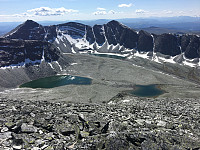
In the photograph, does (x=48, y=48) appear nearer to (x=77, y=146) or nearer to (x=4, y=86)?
(x=4, y=86)

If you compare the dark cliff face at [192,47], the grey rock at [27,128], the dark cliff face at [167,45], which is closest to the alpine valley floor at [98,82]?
the dark cliff face at [167,45]

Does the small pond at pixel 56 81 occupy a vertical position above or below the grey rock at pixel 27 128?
below

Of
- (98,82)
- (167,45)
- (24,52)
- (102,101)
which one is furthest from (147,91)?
(167,45)

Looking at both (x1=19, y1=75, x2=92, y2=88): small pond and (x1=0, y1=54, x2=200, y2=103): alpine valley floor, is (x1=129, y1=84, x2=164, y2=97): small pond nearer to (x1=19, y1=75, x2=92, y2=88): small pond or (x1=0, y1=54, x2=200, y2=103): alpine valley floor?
(x1=0, y1=54, x2=200, y2=103): alpine valley floor

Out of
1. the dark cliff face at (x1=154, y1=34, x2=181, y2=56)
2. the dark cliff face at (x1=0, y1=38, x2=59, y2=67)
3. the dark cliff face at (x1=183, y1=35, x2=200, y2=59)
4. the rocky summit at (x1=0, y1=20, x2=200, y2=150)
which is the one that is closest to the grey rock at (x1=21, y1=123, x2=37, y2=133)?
the rocky summit at (x1=0, y1=20, x2=200, y2=150)

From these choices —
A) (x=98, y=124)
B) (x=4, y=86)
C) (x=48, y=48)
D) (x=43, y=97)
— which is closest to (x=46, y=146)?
(x=98, y=124)

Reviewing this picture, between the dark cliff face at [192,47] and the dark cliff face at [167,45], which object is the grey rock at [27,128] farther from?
the dark cliff face at [167,45]

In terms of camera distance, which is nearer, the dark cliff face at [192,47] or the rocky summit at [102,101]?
the rocky summit at [102,101]
